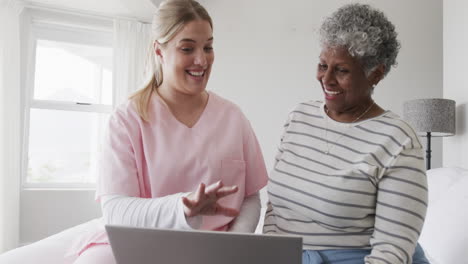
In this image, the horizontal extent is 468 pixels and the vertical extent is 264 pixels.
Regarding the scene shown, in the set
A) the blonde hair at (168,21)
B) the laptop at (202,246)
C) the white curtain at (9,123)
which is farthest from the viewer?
the white curtain at (9,123)

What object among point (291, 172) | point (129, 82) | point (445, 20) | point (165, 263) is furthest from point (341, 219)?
point (129, 82)

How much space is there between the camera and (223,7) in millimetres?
3691

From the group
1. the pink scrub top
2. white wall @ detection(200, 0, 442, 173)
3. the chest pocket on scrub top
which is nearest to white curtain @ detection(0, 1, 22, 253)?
white wall @ detection(200, 0, 442, 173)

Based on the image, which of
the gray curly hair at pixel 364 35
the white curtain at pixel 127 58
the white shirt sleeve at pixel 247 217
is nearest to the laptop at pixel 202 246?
the white shirt sleeve at pixel 247 217

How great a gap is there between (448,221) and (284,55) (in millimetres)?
2472

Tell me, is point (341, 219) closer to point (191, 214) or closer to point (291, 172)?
point (291, 172)

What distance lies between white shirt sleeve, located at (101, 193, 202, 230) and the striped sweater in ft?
1.04

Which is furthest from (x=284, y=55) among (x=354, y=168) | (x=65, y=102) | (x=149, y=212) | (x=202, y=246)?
(x=202, y=246)

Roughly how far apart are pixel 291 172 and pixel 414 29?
115 inches

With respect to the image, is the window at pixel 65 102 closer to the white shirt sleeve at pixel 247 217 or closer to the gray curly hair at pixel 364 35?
the white shirt sleeve at pixel 247 217

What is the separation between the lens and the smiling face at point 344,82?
3.69ft

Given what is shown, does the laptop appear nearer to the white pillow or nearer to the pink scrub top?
the pink scrub top

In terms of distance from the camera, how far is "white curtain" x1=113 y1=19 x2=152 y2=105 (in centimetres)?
369

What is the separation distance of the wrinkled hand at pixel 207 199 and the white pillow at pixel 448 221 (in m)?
0.82
